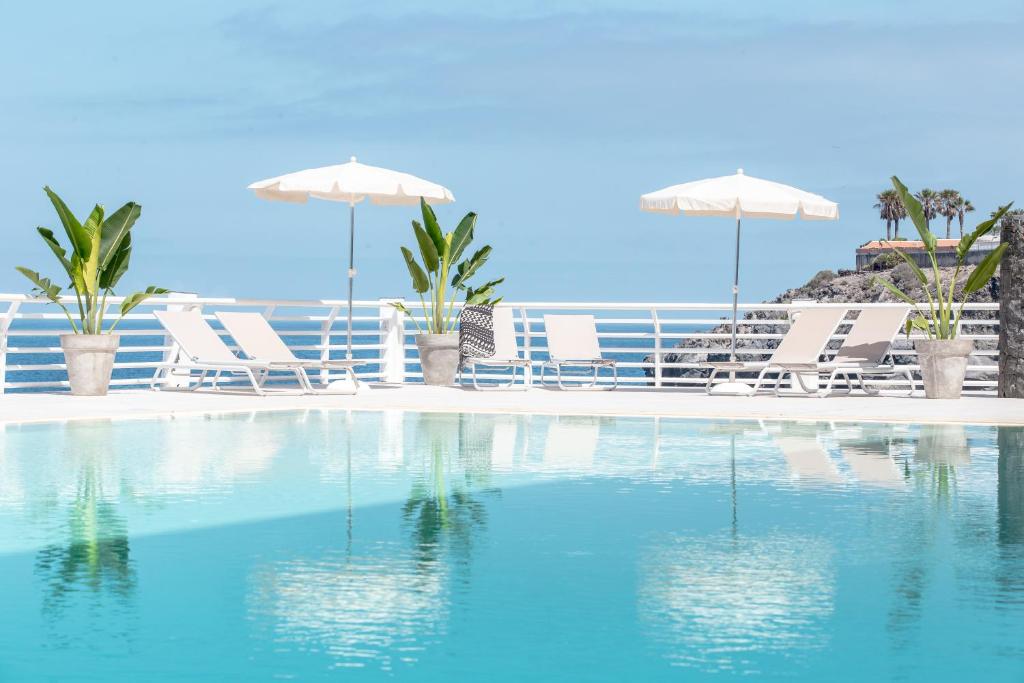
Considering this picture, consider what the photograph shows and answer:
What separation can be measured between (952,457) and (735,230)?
267 inches

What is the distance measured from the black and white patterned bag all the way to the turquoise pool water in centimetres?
559

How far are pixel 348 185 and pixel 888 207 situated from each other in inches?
4190

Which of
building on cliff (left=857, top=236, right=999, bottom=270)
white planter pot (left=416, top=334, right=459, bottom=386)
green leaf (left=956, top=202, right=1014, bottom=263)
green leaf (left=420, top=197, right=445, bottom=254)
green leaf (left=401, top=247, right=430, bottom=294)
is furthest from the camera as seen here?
building on cliff (left=857, top=236, right=999, bottom=270)

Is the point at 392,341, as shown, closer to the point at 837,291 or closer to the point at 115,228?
the point at 115,228

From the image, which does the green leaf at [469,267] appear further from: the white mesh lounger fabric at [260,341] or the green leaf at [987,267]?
the green leaf at [987,267]

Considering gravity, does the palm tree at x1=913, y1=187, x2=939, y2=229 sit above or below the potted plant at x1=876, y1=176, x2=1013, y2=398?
above

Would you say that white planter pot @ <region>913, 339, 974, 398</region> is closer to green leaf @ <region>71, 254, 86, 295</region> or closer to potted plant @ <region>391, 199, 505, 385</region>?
potted plant @ <region>391, 199, 505, 385</region>

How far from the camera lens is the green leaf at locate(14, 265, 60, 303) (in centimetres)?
1206

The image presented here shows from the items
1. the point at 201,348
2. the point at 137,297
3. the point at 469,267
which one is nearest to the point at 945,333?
the point at 469,267

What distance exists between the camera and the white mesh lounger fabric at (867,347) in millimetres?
13328

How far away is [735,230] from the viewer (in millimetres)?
15023

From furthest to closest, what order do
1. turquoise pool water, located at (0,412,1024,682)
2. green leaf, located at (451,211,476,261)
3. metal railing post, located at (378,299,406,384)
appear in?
metal railing post, located at (378,299,406,384), green leaf, located at (451,211,476,261), turquoise pool water, located at (0,412,1024,682)

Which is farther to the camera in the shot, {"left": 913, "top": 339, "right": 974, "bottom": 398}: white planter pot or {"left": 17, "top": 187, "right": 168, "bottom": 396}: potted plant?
{"left": 913, "top": 339, "right": 974, "bottom": 398}: white planter pot

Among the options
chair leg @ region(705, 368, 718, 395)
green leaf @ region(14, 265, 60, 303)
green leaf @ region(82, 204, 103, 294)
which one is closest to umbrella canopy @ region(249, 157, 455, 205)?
green leaf @ region(82, 204, 103, 294)
